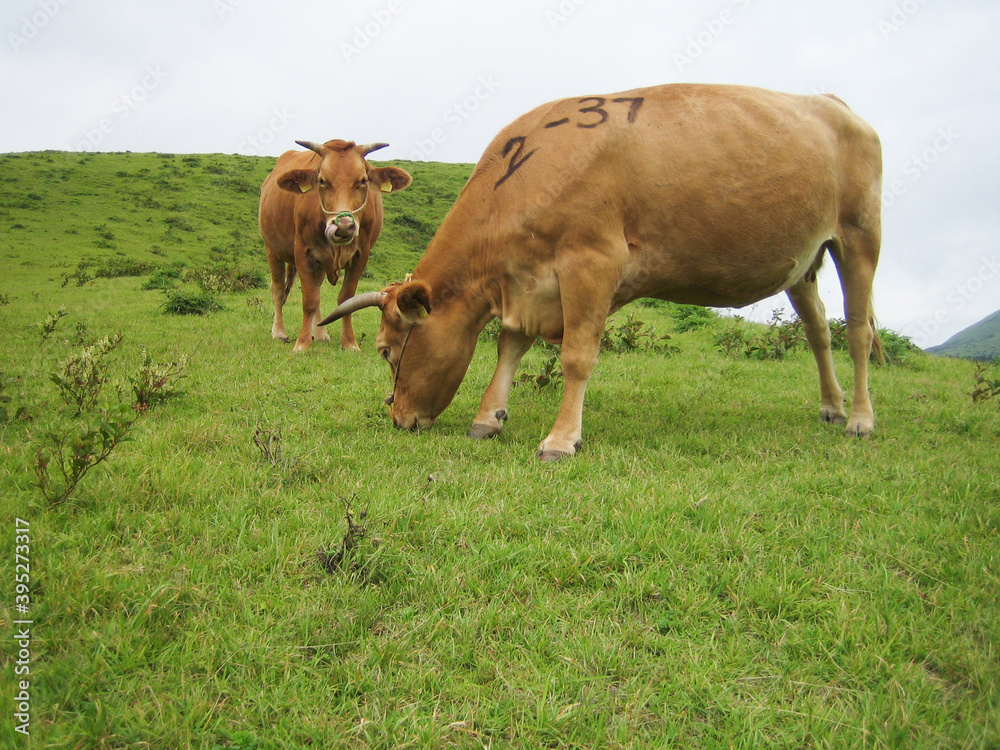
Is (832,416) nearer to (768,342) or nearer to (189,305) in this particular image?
(768,342)

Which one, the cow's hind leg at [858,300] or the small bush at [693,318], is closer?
the cow's hind leg at [858,300]

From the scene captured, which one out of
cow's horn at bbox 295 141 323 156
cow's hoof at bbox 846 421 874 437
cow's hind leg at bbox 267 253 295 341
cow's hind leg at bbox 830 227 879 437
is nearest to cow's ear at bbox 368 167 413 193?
cow's horn at bbox 295 141 323 156

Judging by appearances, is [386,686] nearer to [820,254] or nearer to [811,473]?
[811,473]

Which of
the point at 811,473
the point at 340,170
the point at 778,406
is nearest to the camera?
the point at 811,473

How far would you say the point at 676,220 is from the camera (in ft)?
15.6

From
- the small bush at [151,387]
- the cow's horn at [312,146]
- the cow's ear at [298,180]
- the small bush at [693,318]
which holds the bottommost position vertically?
the small bush at [151,387]

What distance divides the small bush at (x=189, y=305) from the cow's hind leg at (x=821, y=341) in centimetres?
992

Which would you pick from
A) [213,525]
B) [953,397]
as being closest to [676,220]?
[213,525]

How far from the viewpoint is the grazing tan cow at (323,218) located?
27.1 ft

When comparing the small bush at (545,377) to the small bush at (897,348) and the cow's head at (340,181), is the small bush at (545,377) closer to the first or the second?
the cow's head at (340,181)

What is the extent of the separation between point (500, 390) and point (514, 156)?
1740mm

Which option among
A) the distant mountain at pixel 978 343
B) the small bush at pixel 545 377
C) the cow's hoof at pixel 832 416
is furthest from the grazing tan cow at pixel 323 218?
the distant mountain at pixel 978 343

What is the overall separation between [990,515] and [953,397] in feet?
13.9

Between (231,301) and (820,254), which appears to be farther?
(231,301)
